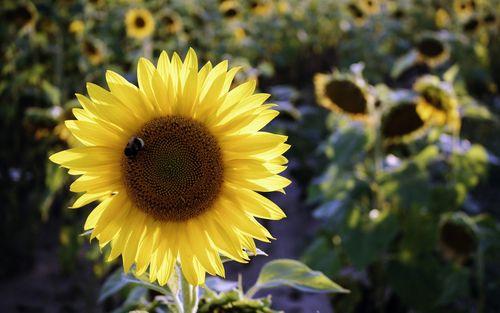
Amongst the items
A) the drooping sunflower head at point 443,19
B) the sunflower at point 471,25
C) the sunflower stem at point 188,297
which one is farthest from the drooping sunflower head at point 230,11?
the sunflower stem at point 188,297

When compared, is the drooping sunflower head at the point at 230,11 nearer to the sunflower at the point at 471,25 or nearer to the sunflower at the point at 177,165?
the sunflower at the point at 471,25

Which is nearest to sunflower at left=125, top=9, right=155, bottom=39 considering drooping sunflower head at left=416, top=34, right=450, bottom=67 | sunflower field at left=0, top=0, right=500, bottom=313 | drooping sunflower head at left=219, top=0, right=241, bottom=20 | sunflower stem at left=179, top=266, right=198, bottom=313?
sunflower field at left=0, top=0, right=500, bottom=313

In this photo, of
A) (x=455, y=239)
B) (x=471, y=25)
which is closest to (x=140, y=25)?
(x=455, y=239)

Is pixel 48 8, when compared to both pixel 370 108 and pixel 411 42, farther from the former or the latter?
pixel 411 42

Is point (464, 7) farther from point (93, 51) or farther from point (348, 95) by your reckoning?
point (348, 95)

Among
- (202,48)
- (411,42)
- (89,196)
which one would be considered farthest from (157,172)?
(411,42)

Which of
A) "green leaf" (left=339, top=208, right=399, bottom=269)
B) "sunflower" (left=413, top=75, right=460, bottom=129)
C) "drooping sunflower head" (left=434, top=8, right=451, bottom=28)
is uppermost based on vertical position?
"drooping sunflower head" (left=434, top=8, right=451, bottom=28)

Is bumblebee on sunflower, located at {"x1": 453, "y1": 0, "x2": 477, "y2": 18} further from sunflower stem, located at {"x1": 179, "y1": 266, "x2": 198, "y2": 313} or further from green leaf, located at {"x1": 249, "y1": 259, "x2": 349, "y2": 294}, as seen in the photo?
sunflower stem, located at {"x1": 179, "y1": 266, "x2": 198, "y2": 313}

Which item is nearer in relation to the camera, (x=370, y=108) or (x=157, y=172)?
(x=157, y=172)
